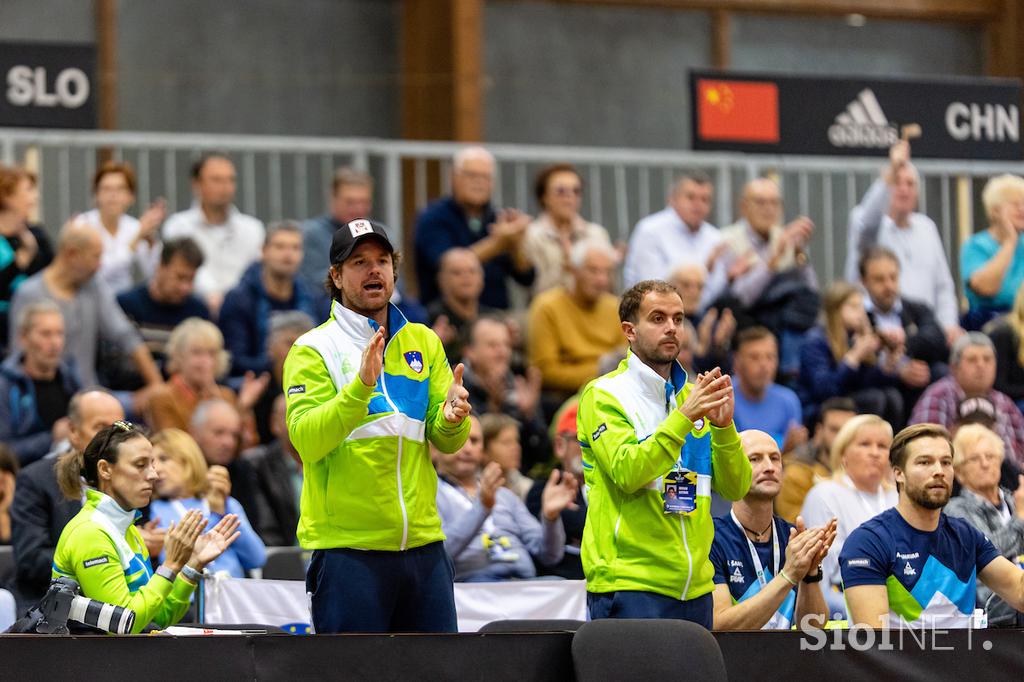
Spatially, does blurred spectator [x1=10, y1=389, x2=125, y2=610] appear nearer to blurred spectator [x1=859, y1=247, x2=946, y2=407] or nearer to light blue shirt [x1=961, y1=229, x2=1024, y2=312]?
blurred spectator [x1=859, y1=247, x2=946, y2=407]

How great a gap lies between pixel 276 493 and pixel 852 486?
2.92 meters

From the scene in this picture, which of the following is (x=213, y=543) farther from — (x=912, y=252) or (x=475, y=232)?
(x=912, y=252)

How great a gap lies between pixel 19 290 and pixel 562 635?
17.5 ft

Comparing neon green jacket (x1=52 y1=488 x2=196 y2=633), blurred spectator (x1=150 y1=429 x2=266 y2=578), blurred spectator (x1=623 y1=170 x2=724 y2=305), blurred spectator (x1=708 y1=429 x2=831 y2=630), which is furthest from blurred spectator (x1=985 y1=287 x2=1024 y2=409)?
neon green jacket (x1=52 y1=488 x2=196 y2=633)

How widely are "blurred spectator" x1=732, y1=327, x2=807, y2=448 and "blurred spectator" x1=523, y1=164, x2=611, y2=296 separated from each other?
160 centimetres

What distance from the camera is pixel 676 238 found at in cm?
1188

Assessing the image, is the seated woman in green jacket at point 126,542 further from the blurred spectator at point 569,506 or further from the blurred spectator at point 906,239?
the blurred spectator at point 906,239

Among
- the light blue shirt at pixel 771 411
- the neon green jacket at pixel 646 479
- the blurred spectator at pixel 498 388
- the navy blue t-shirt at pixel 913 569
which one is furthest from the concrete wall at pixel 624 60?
the neon green jacket at pixel 646 479

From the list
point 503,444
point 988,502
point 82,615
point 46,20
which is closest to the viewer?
point 82,615

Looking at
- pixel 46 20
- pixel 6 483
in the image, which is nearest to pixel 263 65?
pixel 46 20

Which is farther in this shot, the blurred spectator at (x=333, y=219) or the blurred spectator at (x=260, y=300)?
the blurred spectator at (x=333, y=219)

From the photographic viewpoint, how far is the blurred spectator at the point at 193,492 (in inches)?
326

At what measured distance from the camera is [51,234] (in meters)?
12.2

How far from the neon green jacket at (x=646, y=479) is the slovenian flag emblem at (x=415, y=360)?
2.09ft
